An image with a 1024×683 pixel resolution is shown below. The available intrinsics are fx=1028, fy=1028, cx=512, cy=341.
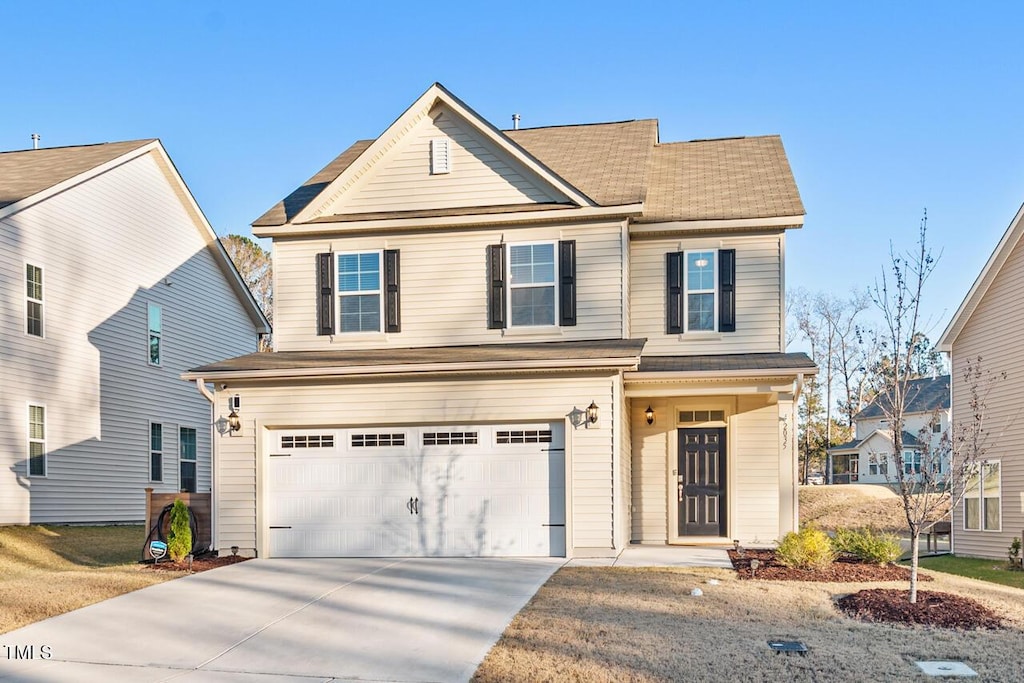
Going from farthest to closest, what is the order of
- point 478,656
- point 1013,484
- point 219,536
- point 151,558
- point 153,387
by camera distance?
point 153,387
point 1013,484
point 219,536
point 151,558
point 478,656

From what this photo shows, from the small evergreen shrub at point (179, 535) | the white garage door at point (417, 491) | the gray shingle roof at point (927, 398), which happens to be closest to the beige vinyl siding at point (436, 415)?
the white garage door at point (417, 491)

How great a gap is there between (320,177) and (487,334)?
17.9 ft

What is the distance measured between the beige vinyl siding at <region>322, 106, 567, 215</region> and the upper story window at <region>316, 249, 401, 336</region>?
0.87 metres

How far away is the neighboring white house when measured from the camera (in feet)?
62.1

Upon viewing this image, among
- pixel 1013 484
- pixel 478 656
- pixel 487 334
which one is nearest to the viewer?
pixel 478 656

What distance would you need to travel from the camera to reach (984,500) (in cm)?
2058

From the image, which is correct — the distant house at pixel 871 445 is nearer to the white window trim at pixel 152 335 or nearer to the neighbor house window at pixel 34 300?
the white window trim at pixel 152 335

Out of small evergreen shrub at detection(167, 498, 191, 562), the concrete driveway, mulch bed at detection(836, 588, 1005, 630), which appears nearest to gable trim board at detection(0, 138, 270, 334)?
small evergreen shrub at detection(167, 498, 191, 562)

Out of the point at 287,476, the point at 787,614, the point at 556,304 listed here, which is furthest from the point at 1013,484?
the point at 287,476

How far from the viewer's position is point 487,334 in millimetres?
16641

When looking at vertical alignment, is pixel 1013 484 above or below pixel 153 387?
below

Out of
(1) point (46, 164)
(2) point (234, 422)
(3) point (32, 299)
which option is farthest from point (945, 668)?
(1) point (46, 164)

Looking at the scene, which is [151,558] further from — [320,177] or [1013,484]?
[1013,484]

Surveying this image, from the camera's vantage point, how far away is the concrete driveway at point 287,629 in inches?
354
